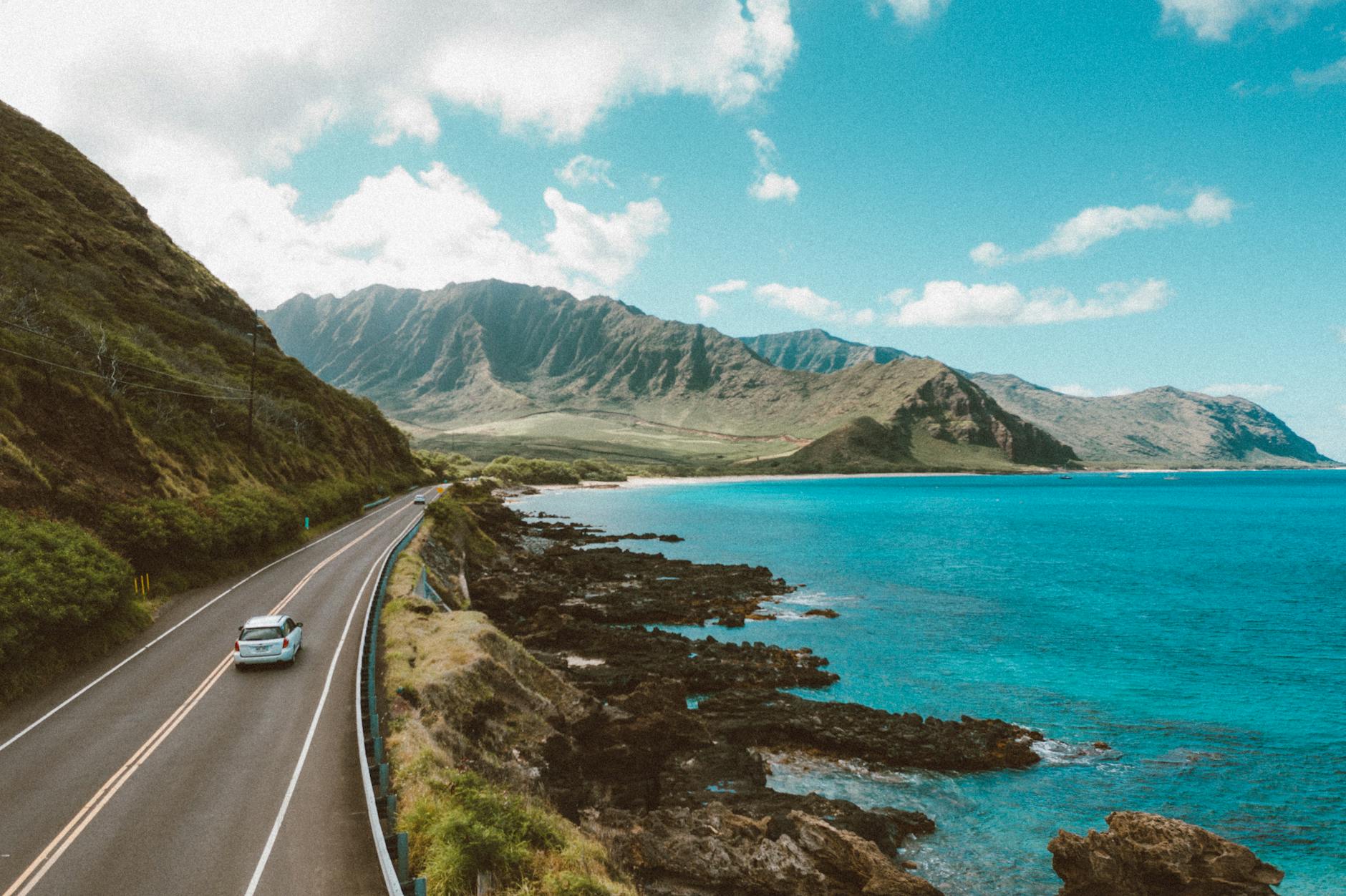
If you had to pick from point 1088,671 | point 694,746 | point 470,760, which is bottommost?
point 1088,671

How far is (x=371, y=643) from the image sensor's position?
77.5 feet

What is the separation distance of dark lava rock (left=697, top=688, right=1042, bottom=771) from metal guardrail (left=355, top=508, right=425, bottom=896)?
549 inches

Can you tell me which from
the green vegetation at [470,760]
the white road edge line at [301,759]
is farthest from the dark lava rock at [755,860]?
the white road edge line at [301,759]

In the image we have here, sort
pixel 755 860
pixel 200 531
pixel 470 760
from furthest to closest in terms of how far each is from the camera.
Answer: pixel 200 531 → pixel 470 760 → pixel 755 860

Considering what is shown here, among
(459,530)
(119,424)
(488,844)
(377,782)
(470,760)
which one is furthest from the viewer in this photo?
(459,530)

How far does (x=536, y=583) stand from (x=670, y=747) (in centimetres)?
3234

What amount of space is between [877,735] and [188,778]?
77.3 ft

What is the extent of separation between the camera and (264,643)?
22.3 metres

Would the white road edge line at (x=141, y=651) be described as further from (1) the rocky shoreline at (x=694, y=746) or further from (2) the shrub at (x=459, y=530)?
(2) the shrub at (x=459, y=530)

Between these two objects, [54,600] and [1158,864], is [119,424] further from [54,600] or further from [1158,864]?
[1158,864]

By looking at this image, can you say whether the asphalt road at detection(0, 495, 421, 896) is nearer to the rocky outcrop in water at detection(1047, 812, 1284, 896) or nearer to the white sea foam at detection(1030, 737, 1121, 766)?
the rocky outcrop in water at detection(1047, 812, 1284, 896)

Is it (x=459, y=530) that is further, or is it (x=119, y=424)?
(x=459, y=530)

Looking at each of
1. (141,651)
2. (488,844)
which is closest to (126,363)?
(141,651)

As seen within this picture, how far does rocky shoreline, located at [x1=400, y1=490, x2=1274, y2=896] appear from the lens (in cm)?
1711
